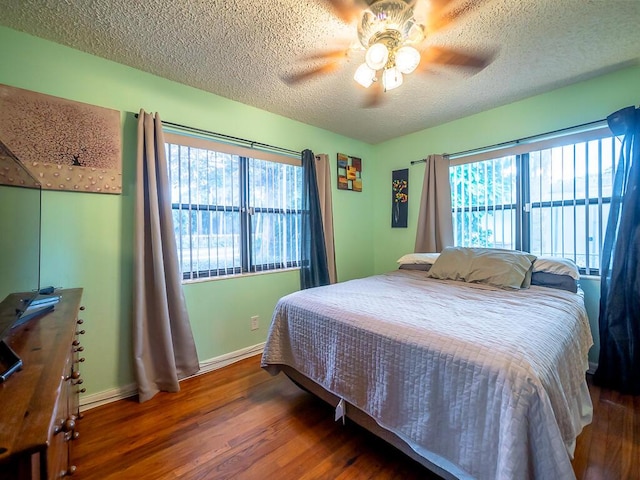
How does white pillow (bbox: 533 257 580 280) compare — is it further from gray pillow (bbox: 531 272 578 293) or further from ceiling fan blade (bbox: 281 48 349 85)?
ceiling fan blade (bbox: 281 48 349 85)

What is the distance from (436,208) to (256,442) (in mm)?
2664

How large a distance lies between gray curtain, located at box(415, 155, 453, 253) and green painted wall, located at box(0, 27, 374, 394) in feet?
6.14

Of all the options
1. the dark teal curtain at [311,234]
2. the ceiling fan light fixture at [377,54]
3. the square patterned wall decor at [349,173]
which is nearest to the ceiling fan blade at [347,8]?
the ceiling fan light fixture at [377,54]

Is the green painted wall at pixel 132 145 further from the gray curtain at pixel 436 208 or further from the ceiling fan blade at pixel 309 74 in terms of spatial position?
the ceiling fan blade at pixel 309 74

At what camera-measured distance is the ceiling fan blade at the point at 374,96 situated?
223cm

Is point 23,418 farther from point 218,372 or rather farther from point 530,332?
point 218,372

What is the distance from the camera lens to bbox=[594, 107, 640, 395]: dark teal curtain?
1.89 meters

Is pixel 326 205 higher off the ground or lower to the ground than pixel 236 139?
lower

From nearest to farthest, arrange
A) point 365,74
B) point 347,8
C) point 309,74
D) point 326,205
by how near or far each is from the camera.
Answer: point 347,8
point 365,74
point 309,74
point 326,205

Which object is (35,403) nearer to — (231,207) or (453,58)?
(231,207)

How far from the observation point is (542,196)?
2.48 metres

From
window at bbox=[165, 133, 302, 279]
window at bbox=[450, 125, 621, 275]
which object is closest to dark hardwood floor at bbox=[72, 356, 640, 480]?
window at bbox=[165, 133, 302, 279]

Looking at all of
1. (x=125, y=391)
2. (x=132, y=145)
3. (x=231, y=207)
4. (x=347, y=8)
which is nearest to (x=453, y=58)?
(x=347, y=8)

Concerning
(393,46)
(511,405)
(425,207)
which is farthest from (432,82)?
(511,405)
